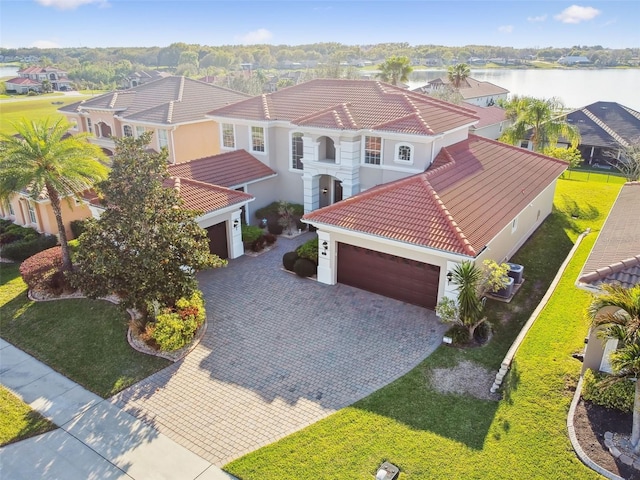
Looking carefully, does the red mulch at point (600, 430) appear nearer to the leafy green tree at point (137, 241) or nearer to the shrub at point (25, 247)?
the leafy green tree at point (137, 241)

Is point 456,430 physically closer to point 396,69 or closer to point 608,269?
point 608,269

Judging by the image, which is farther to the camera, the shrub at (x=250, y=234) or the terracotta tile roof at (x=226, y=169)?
the terracotta tile roof at (x=226, y=169)

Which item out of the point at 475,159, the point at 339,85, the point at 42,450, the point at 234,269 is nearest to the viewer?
the point at 42,450

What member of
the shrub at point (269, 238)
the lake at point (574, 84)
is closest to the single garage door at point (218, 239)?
the shrub at point (269, 238)

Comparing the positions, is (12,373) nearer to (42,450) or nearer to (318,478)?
(42,450)

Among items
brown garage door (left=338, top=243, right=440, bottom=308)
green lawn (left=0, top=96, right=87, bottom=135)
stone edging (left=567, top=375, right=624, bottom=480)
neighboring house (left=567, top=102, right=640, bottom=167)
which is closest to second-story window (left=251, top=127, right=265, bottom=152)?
brown garage door (left=338, top=243, right=440, bottom=308)

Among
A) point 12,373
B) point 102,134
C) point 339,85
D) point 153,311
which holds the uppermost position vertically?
point 339,85

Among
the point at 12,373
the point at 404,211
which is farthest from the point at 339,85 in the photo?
the point at 12,373

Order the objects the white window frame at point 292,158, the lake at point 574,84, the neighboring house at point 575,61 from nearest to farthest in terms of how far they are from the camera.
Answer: the white window frame at point 292,158 < the lake at point 574,84 < the neighboring house at point 575,61
